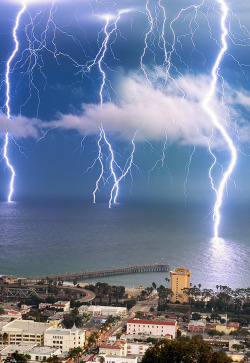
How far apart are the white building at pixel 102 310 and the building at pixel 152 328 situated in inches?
129

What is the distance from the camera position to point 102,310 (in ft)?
93.8

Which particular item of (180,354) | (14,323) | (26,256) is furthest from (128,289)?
(180,354)

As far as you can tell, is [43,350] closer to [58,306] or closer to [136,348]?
[136,348]

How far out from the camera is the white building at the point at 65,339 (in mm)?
22938

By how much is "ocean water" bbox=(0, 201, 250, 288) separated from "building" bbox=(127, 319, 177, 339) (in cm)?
1096

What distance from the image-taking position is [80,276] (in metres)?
40.0

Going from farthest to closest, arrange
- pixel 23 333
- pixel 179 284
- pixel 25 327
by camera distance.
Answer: pixel 179 284, pixel 25 327, pixel 23 333

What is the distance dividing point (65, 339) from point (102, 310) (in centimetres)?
565

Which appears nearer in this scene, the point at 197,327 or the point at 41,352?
the point at 41,352

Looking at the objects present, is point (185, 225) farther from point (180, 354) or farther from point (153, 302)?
point (180, 354)

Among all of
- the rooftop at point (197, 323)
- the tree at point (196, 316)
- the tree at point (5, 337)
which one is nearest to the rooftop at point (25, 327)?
the tree at point (5, 337)

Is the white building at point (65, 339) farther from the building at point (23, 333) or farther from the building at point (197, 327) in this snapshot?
the building at point (197, 327)

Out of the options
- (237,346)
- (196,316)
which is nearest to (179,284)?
(196,316)

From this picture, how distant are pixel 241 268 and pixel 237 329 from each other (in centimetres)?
1668
